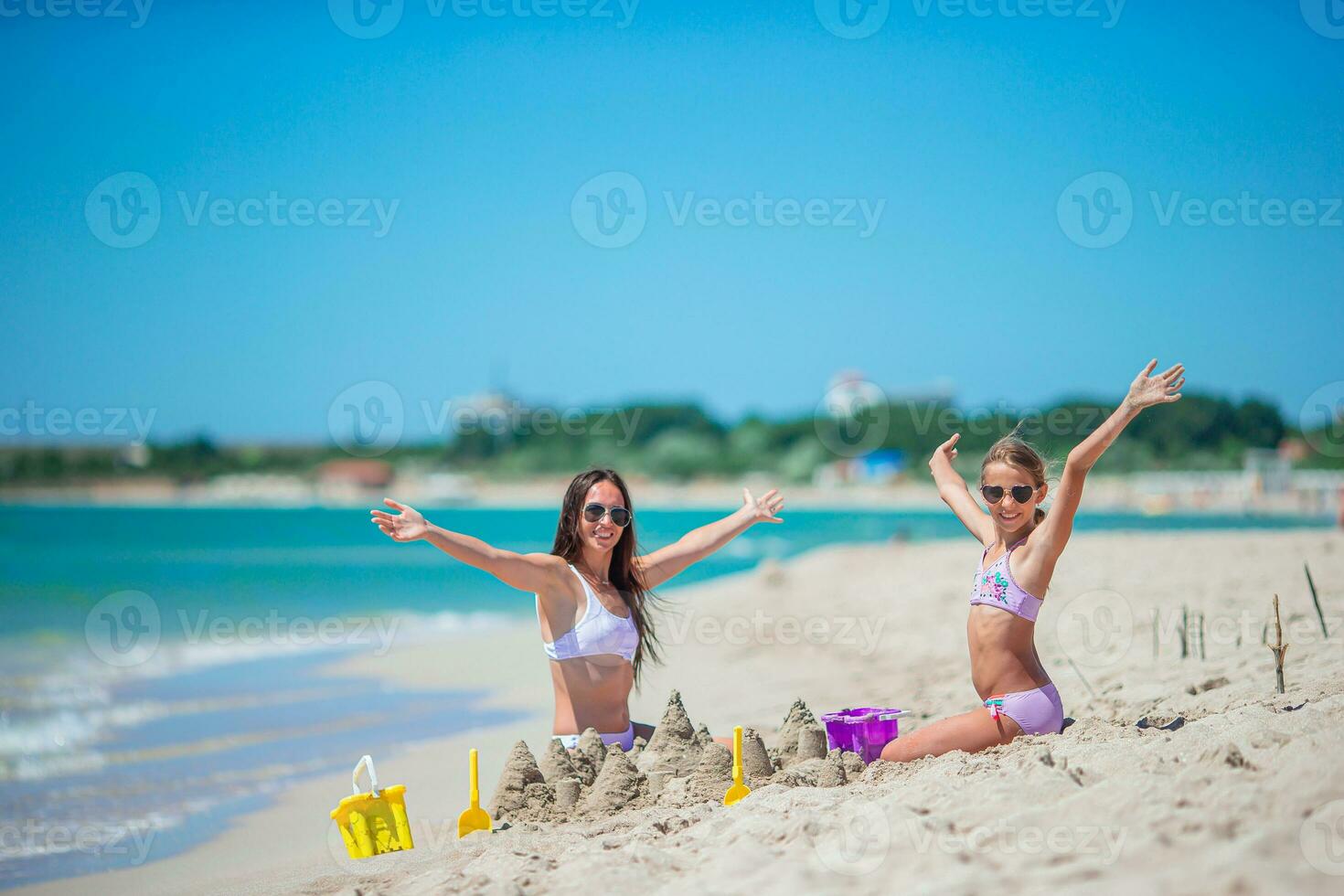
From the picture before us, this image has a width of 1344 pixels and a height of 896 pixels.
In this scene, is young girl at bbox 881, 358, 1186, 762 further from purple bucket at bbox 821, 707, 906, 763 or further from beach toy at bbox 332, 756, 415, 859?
beach toy at bbox 332, 756, 415, 859

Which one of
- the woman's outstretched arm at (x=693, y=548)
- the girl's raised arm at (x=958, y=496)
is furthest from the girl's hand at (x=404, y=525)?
the girl's raised arm at (x=958, y=496)

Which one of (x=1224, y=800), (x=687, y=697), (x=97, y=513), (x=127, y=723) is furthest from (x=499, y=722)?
(x=97, y=513)

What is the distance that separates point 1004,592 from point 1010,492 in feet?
1.41

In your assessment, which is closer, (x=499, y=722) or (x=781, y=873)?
(x=781, y=873)

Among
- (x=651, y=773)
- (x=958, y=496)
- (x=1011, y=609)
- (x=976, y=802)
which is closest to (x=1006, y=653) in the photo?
(x=1011, y=609)

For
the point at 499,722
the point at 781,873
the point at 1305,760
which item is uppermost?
the point at 1305,760

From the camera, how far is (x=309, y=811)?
5.92 metres

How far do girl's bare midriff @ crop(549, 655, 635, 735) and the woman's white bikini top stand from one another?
0.03 metres

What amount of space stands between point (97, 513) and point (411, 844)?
261 ft

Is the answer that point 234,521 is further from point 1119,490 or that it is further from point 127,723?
point 127,723

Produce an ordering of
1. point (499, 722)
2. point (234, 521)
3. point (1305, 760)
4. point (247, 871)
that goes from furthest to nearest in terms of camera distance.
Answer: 1. point (234, 521)
2. point (499, 722)
3. point (247, 871)
4. point (1305, 760)

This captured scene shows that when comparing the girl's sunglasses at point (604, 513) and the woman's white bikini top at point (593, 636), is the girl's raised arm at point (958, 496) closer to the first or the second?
the girl's sunglasses at point (604, 513)

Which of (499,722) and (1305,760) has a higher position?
(1305,760)

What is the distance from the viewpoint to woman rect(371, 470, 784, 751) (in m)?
4.63
